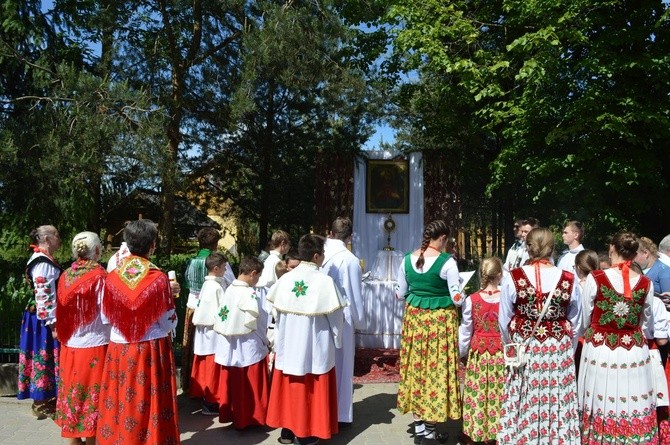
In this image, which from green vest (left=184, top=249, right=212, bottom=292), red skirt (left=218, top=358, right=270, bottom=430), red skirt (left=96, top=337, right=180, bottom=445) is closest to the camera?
red skirt (left=96, top=337, right=180, bottom=445)

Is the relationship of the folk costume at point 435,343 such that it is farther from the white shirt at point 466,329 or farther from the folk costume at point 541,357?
the folk costume at point 541,357

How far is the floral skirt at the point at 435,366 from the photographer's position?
15.3 ft

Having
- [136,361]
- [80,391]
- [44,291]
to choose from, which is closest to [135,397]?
[136,361]

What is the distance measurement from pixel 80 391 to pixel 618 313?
158 inches

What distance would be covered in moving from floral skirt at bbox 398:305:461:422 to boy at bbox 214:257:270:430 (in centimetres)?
136

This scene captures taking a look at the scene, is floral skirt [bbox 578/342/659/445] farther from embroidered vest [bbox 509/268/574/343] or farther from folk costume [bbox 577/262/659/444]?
embroidered vest [bbox 509/268/574/343]

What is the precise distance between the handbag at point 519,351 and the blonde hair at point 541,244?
0.85 ft

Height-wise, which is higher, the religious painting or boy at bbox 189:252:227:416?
the religious painting

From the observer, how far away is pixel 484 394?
448cm

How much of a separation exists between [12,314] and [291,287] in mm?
4008

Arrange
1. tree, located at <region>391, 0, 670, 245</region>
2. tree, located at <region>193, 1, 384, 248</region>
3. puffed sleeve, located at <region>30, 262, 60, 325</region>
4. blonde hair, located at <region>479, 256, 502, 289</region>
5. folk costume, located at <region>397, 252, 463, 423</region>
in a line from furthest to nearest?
tree, located at <region>391, 0, 670, 245</region>, tree, located at <region>193, 1, 384, 248</region>, puffed sleeve, located at <region>30, 262, 60, 325</region>, folk costume, located at <region>397, 252, 463, 423</region>, blonde hair, located at <region>479, 256, 502, 289</region>

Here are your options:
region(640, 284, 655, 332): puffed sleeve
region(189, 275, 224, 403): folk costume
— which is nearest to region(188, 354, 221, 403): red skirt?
region(189, 275, 224, 403): folk costume

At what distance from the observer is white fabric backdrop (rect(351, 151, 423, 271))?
494 inches

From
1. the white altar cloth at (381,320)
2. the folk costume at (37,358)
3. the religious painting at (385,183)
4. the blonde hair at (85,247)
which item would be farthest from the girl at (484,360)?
the religious painting at (385,183)
